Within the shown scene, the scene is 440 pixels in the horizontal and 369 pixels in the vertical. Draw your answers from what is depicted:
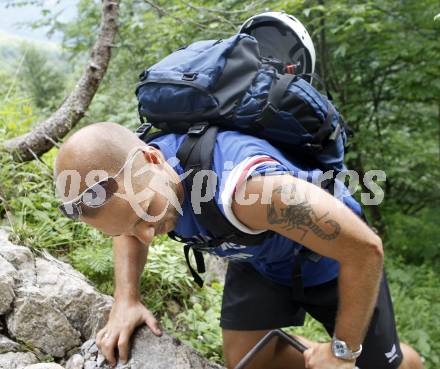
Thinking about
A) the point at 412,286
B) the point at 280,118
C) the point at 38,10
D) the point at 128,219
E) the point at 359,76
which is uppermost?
the point at 280,118

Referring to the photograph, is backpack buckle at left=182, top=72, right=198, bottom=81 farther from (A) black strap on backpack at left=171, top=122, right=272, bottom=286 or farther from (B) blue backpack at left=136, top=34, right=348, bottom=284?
(A) black strap on backpack at left=171, top=122, right=272, bottom=286

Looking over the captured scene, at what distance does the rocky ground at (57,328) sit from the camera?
7.43 ft

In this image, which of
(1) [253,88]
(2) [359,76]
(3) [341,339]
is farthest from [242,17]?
(3) [341,339]

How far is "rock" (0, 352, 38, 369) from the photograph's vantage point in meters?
2.17

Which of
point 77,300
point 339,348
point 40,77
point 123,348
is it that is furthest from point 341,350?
point 40,77

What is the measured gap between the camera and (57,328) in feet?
7.82

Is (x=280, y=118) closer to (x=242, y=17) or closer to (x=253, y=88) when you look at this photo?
(x=253, y=88)

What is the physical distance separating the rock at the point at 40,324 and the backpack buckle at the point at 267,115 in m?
1.49

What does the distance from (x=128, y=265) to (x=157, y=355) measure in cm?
53

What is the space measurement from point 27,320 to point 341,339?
157 cm

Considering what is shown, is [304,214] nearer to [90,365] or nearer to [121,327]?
[121,327]

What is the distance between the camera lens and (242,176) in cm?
166

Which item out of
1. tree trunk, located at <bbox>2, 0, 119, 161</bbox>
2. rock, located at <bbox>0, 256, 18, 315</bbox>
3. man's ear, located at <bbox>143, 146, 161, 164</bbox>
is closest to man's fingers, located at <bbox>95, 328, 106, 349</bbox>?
rock, located at <bbox>0, 256, 18, 315</bbox>

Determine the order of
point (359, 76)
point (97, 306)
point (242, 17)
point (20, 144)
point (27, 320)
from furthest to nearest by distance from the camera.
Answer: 1. point (359, 76)
2. point (242, 17)
3. point (20, 144)
4. point (97, 306)
5. point (27, 320)
